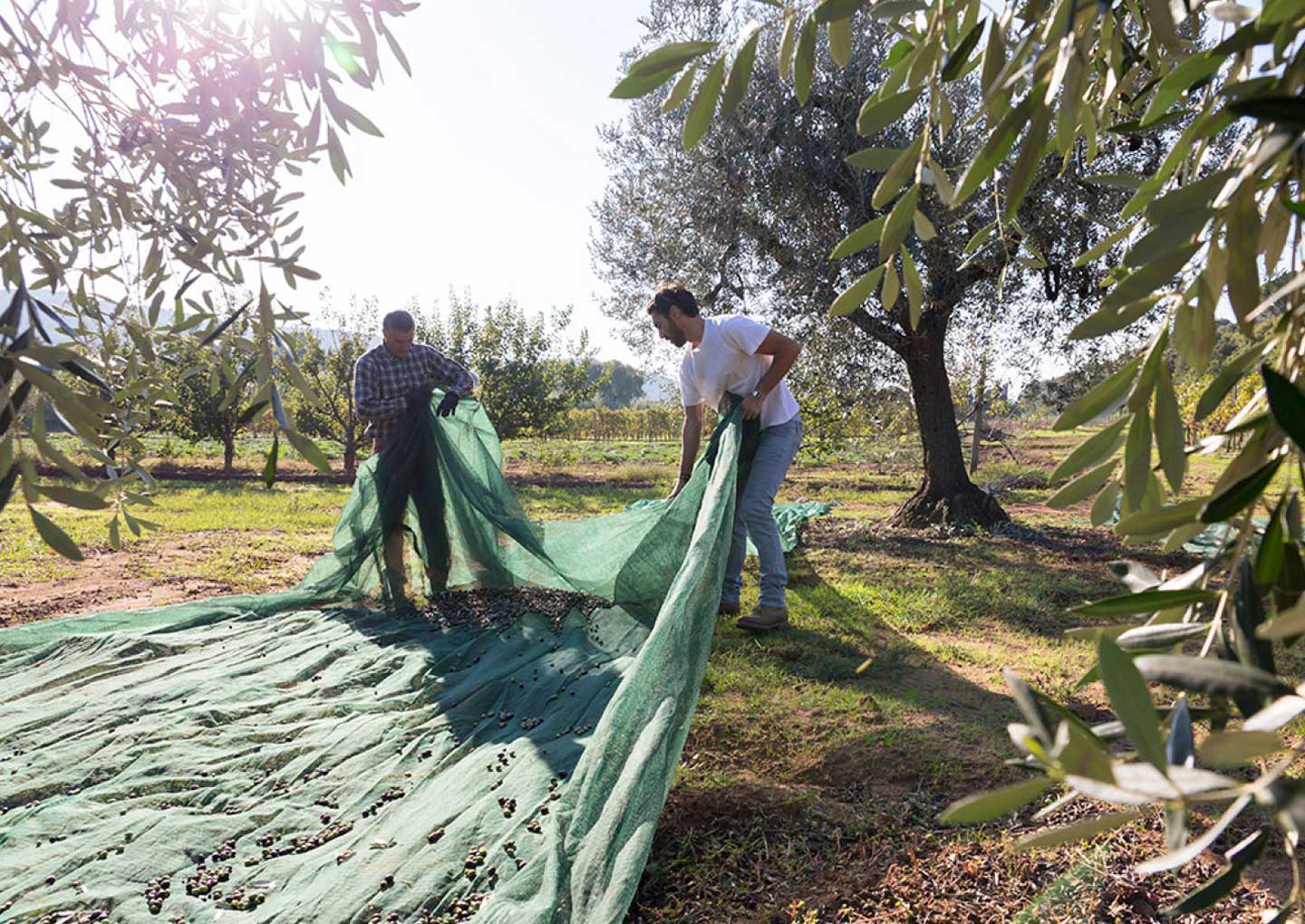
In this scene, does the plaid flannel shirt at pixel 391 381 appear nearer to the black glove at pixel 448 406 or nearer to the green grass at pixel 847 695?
the black glove at pixel 448 406

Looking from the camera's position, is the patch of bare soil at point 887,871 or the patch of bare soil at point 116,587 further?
the patch of bare soil at point 116,587

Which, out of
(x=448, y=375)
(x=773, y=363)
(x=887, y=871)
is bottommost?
(x=887, y=871)

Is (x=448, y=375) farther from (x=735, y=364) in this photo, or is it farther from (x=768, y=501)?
(x=768, y=501)

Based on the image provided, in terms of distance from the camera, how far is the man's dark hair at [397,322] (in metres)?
5.90

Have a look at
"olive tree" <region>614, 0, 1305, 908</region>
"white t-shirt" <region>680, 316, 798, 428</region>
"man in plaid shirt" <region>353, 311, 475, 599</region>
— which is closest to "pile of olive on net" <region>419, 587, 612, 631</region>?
"man in plaid shirt" <region>353, 311, 475, 599</region>

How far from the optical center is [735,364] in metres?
4.99

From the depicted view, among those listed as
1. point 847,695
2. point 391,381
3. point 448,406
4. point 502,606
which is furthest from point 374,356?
point 847,695

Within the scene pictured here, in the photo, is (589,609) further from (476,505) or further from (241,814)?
(241,814)

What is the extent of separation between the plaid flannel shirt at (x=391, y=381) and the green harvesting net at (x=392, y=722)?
23 cm

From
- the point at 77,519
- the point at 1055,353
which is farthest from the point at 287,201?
the point at 77,519

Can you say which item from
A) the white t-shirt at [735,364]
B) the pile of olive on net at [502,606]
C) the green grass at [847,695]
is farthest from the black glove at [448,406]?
the green grass at [847,695]

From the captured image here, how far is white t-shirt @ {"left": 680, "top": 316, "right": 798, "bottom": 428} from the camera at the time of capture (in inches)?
193

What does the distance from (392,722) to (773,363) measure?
2913 millimetres

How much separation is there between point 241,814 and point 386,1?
2890 mm
